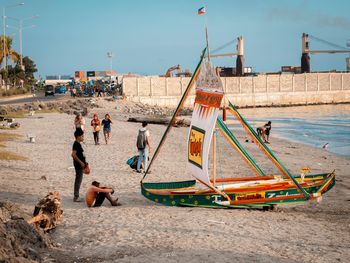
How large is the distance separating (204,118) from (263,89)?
85046 millimetres

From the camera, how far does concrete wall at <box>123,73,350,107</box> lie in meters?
78.9

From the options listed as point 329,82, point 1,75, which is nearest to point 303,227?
point 1,75

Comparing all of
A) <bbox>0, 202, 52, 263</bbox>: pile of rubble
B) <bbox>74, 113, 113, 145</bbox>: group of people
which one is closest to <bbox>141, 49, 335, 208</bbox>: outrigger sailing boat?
<bbox>0, 202, 52, 263</bbox>: pile of rubble

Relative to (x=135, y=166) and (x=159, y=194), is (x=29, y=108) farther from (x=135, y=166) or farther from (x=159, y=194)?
(x=159, y=194)

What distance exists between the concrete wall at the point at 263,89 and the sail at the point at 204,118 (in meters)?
61.4

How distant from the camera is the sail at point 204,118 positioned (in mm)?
13148

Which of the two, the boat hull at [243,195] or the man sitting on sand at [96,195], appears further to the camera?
the boat hull at [243,195]

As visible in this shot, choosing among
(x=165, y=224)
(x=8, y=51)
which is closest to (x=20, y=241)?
(x=165, y=224)

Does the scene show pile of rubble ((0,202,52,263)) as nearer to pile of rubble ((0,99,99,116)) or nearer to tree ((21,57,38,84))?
pile of rubble ((0,99,99,116))

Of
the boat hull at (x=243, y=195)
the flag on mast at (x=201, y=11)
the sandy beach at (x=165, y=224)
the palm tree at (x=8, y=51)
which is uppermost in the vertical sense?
the palm tree at (x=8, y=51)

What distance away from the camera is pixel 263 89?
9712cm

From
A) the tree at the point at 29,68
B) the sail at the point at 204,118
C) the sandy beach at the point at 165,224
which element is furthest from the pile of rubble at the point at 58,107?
the tree at the point at 29,68

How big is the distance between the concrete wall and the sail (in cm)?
6143

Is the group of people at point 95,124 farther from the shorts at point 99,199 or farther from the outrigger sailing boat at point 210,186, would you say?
the shorts at point 99,199
